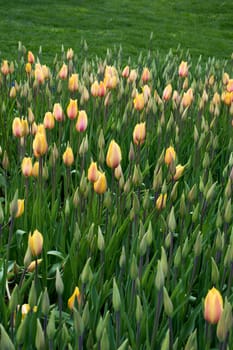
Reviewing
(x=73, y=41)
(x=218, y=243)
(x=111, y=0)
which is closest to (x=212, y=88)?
(x=218, y=243)

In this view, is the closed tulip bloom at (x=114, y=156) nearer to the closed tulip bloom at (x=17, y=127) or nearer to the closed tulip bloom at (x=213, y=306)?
the closed tulip bloom at (x=17, y=127)

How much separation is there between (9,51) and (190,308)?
807 cm

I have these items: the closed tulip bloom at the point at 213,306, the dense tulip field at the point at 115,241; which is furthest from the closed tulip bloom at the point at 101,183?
the closed tulip bloom at the point at 213,306

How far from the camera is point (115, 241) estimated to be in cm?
230

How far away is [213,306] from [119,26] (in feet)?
39.5

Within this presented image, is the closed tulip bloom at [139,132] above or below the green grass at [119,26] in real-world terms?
above

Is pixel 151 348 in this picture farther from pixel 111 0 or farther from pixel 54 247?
pixel 111 0

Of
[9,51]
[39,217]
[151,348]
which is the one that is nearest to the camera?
[151,348]

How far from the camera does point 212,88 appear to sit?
479 centimetres

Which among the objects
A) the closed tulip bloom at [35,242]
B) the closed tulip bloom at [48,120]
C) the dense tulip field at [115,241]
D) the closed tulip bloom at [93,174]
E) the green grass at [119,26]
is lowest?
the green grass at [119,26]

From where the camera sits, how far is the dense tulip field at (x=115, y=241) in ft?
5.36

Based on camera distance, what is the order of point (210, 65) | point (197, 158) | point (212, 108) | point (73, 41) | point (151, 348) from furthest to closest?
point (73, 41), point (210, 65), point (212, 108), point (197, 158), point (151, 348)

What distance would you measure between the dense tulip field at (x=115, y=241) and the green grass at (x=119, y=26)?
18.7ft

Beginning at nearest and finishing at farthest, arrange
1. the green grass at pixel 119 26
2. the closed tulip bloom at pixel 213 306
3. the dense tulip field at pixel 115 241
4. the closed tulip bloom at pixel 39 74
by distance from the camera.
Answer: the closed tulip bloom at pixel 213 306 < the dense tulip field at pixel 115 241 < the closed tulip bloom at pixel 39 74 < the green grass at pixel 119 26
